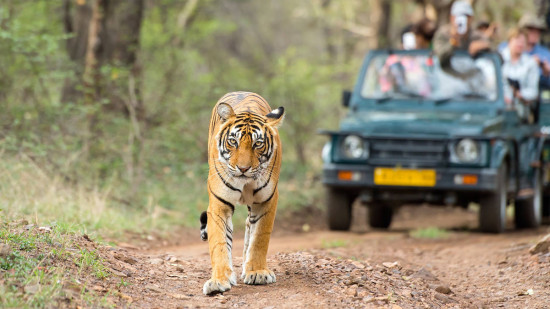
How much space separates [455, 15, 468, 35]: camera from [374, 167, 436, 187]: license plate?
2.29m

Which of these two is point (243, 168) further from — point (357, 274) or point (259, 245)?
point (357, 274)

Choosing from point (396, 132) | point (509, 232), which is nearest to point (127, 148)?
point (396, 132)

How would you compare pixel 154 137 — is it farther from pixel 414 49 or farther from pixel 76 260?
pixel 76 260

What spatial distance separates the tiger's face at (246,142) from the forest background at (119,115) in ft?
6.04

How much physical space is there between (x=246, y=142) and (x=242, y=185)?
0.31 metres

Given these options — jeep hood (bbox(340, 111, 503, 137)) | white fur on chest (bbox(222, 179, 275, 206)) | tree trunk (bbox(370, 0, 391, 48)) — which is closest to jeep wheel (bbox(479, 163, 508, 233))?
jeep hood (bbox(340, 111, 503, 137))

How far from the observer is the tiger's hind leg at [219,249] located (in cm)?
521

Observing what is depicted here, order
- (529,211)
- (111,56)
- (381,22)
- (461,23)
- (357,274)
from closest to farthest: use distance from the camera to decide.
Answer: (357,274)
(461,23)
(529,211)
(111,56)
(381,22)

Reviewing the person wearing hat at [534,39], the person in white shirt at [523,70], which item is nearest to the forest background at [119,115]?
the person in white shirt at [523,70]

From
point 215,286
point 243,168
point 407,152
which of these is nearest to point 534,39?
point 407,152

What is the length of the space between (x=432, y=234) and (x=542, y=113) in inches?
127

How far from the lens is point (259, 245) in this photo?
5.56 meters

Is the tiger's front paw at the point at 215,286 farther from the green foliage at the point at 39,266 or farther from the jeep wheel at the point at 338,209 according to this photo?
the jeep wheel at the point at 338,209

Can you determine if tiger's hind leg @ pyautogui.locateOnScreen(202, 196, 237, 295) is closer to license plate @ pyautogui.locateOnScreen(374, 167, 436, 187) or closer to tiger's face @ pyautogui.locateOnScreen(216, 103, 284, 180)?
tiger's face @ pyautogui.locateOnScreen(216, 103, 284, 180)
